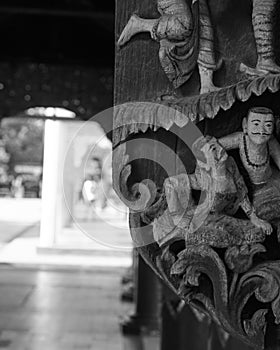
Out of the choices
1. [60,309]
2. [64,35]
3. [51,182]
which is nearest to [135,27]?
[64,35]

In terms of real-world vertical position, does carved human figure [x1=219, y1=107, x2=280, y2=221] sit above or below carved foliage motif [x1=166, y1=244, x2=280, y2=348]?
above

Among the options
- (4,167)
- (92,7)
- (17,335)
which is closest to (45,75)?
(92,7)

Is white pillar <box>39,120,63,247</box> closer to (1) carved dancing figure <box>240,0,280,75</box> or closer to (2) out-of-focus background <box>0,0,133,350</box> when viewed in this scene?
(2) out-of-focus background <box>0,0,133,350</box>

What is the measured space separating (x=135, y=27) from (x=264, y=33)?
0.10m

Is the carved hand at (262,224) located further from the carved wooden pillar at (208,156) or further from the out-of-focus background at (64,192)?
the out-of-focus background at (64,192)

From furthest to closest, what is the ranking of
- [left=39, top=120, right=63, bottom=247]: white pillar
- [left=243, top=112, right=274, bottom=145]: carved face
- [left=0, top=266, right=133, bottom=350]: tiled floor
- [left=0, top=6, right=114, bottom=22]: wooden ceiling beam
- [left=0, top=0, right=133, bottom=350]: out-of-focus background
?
[left=39, top=120, right=63, bottom=247]: white pillar → [left=0, top=266, right=133, bottom=350]: tiled floor → [left=0, top=6, right=114, bottom=22]: wooden ceiling beam → [left=0, top=0, right=133, bottom=350]: out-of-focus background → [left=243, top=112, right=274, bottom=145]: carved face

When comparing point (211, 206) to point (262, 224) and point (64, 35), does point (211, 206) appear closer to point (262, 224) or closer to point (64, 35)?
point (262, 224)

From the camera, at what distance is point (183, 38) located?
1.58 feet

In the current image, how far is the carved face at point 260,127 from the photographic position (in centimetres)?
46

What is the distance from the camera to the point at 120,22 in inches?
20.5

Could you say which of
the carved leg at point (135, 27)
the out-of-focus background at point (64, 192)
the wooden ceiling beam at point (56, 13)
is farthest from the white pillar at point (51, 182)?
the carved leg at point (135, 27)

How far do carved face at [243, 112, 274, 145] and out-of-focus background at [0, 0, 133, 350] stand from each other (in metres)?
0.13

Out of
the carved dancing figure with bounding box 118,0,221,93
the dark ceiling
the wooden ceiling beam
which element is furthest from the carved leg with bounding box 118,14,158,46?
the dark ceiling

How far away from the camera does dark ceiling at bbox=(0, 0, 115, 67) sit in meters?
2.50
